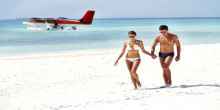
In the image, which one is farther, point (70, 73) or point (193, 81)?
point (70, 73)

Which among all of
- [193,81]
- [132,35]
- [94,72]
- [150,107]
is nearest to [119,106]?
[150,107]

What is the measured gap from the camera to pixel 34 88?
11.7 metres

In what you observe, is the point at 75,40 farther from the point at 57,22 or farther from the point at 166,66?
the point at 166,66

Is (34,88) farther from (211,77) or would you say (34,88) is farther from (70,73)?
(211,77)

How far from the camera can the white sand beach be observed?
834 centimetres

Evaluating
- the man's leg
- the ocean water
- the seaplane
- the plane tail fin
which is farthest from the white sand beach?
the plane tail fin

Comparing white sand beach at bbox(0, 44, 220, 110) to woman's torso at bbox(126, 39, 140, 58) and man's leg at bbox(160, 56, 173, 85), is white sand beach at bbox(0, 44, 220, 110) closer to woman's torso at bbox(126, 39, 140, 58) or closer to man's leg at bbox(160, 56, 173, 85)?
man's leg at bbox(160, 56, 173, 85)

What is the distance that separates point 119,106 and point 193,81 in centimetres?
371

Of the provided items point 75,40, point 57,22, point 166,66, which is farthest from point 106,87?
point 57,22

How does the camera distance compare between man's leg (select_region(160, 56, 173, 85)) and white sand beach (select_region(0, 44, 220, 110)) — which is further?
man's leg (select_region(160, 56, 173, 85))

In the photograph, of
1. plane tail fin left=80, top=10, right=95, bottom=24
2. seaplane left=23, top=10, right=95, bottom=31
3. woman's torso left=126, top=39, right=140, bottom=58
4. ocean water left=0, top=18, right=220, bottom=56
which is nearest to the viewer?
woman's torso left=126, top=39, right=140, bottom=58

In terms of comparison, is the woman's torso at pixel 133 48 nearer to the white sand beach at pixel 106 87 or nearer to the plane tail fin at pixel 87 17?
the white sand beach at pixel 106 87

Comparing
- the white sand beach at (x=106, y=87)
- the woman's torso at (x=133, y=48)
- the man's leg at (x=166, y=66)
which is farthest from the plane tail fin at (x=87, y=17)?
the woman's torso at (x=133, y=48)

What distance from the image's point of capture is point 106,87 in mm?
11297
